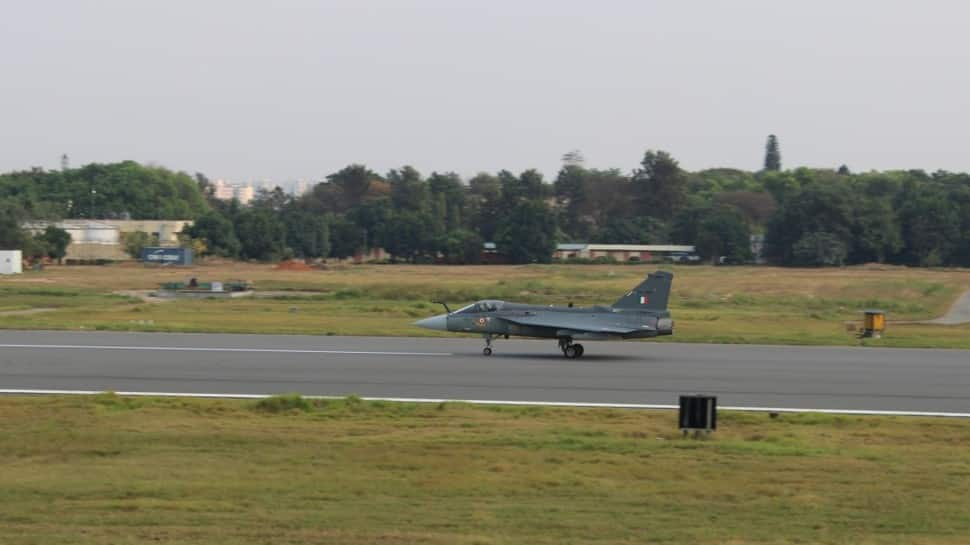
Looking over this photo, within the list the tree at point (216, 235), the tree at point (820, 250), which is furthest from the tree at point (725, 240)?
the tree at point (216, 235)

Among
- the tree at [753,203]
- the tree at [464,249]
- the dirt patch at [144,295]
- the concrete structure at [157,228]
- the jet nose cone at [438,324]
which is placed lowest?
the dirt patch at [144,295]

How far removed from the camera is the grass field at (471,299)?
38.8 m

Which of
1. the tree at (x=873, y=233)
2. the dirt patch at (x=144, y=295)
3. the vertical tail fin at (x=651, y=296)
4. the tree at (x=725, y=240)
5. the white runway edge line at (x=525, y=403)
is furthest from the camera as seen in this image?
the tree at (x=725, y=240)

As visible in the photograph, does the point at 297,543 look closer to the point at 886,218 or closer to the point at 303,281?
the point at 303,281

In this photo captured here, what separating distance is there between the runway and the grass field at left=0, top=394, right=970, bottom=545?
2.86m

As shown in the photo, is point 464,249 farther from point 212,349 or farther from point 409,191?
point 212,349

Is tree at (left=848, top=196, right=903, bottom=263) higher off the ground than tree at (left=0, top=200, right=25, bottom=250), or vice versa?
tree at (left=848, top=196, right=903, bottom=263)

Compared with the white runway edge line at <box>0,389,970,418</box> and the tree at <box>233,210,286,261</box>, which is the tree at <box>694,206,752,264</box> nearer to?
the tree at <box>233,210,286,261</box>

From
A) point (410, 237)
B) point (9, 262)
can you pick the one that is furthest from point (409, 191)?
point (9, 262)

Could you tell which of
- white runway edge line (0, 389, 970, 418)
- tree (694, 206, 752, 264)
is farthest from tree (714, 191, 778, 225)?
white runway edge line (0, 389, 970, 418)

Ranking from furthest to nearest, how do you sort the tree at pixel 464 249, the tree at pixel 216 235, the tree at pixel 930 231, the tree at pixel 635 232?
the tree at pixel 635 232
the tree at pixel 216 235
the tree at pixel 464 249
the tree at pixel 930 231

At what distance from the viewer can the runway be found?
23.2 m

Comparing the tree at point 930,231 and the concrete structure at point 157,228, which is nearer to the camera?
the tree at point 930,231

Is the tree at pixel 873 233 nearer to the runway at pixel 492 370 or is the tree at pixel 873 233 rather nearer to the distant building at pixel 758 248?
the distant building at pixel 758 248
